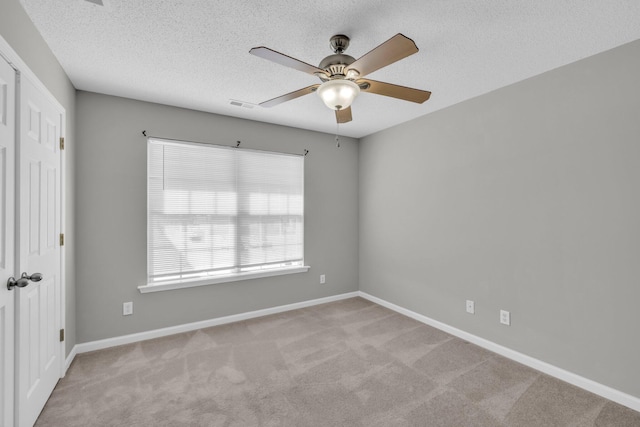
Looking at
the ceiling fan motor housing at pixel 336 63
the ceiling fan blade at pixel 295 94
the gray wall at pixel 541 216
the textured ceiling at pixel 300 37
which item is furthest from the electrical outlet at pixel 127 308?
the gray wall at pixel 541 216

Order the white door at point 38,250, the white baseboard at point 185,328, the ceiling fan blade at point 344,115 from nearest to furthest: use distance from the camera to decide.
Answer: the white door at point 38,250 < the ceiling fan blade at point 344,115 < the white baseboard at point 185,328

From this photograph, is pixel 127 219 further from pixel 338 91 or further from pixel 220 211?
pixel 338 91

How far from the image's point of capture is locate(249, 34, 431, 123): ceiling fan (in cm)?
153

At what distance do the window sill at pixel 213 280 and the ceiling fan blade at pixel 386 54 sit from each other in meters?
2.76

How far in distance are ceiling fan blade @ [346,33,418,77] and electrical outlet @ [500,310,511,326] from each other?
2565mm

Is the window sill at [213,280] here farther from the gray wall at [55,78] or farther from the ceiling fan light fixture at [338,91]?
the ceiling fan light fixture at [338,91]

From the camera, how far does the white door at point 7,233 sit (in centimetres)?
152

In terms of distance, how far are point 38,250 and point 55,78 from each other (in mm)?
1333

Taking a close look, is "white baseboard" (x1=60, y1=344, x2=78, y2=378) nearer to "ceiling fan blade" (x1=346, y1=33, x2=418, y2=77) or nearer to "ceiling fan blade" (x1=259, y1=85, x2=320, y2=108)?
"ceiling fan blade" (x1=259, y1=85, x2=320, y2=108)

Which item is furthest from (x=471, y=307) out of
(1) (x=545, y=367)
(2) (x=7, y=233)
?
(2) (x=7, y=233)

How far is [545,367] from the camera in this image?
252 centimetres

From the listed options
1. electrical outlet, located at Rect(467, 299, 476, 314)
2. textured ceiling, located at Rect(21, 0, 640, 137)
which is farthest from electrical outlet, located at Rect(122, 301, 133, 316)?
electrical outlet, located at Rect(467, 299, 476, 314)

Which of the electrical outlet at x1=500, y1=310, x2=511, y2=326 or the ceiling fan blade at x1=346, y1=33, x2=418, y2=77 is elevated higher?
the ceiling fan blade at x1=346, y1=33, x2=418, y2=77

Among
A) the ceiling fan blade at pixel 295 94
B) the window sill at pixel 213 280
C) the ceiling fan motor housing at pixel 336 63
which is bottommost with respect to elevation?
the window sill at pixel 213 280
